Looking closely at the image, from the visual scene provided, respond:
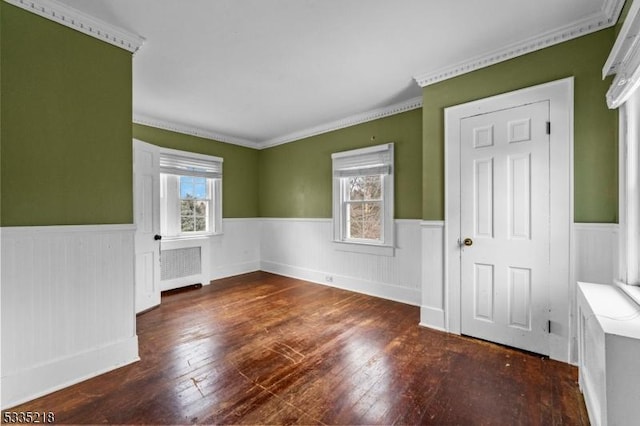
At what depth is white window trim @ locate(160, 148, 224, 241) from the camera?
4.41 m

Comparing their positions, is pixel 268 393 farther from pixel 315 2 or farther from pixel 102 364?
pixel 315 2

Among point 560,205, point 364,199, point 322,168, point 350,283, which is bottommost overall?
point 350,283

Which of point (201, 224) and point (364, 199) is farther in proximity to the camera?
point (201, 224)

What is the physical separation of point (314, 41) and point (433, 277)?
8.31 ft

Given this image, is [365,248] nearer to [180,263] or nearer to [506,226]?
[506,226]

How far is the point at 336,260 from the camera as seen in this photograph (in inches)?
180

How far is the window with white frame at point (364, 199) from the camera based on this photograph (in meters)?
3.93

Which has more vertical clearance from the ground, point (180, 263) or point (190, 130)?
point (190, 130)

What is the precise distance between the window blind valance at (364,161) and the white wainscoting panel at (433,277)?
124cm

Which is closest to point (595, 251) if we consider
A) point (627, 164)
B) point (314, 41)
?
point (627, 164)

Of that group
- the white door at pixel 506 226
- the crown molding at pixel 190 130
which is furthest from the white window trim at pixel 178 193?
the white door at pixel 506 226

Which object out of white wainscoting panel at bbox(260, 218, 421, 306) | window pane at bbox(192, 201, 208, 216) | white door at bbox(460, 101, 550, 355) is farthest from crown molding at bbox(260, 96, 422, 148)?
window pane at bbox(192, 201, 208, 216)

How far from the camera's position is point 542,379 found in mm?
2025

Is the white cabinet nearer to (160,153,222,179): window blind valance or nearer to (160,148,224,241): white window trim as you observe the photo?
(160,148,224,241): white window trim
